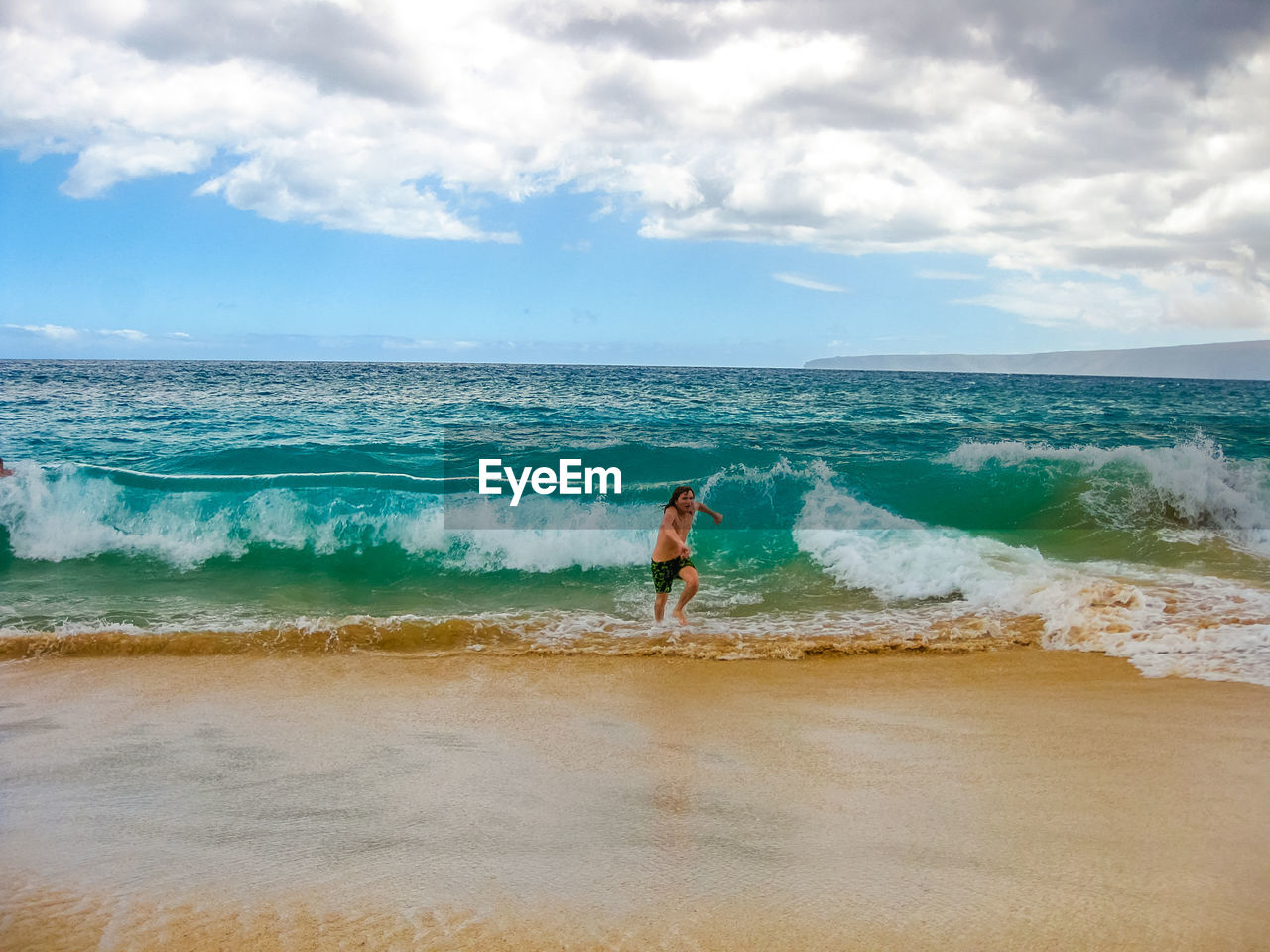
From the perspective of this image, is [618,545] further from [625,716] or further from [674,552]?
[625,716]

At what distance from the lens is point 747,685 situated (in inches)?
230

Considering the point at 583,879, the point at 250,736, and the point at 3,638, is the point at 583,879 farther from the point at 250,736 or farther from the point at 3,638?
the point at 3,638

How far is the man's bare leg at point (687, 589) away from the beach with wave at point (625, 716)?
0.19 meters

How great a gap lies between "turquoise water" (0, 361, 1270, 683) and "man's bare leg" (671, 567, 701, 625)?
22 centimetres

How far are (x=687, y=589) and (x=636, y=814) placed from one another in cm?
390

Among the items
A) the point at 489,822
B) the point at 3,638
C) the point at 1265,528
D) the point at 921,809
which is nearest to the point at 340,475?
the point at 3,638

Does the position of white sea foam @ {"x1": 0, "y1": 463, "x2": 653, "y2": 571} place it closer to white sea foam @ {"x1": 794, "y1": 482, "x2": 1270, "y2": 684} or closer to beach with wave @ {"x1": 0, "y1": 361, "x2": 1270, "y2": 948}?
beach with wave @ {"x1": 0, "y1": 361, "x2": 1270, "y2": 948}

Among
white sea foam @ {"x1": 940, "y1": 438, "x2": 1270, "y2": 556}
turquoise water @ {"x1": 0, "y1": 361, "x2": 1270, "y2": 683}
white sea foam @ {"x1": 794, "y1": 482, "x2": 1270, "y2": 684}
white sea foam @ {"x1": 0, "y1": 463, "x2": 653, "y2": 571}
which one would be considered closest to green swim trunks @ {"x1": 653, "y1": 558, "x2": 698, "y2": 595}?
turquoise water @ {"x1": 0, "y1": 361, "x2": 1270, "y2": 683}

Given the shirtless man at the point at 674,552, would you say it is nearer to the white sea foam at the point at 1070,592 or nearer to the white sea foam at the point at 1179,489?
the white sea foam at the point at 1070,592

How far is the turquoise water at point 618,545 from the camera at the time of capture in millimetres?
7094

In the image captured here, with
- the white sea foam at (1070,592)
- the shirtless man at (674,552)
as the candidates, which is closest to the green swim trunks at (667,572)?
the shirtless man at (674,552)

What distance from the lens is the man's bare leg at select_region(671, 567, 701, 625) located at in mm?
7395

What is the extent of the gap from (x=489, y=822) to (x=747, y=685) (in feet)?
8.99

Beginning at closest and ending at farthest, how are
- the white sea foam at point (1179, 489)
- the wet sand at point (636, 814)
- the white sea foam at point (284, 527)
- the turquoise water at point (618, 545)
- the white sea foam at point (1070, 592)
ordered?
1. the wet sand at point (636, 814)
2. the white sea foam at point (1070, 592)
3. the turquoise water at point (618, 545)
4. the white sea foam at point (284, 527)
5. the white sea foam at point (1179, 489)
